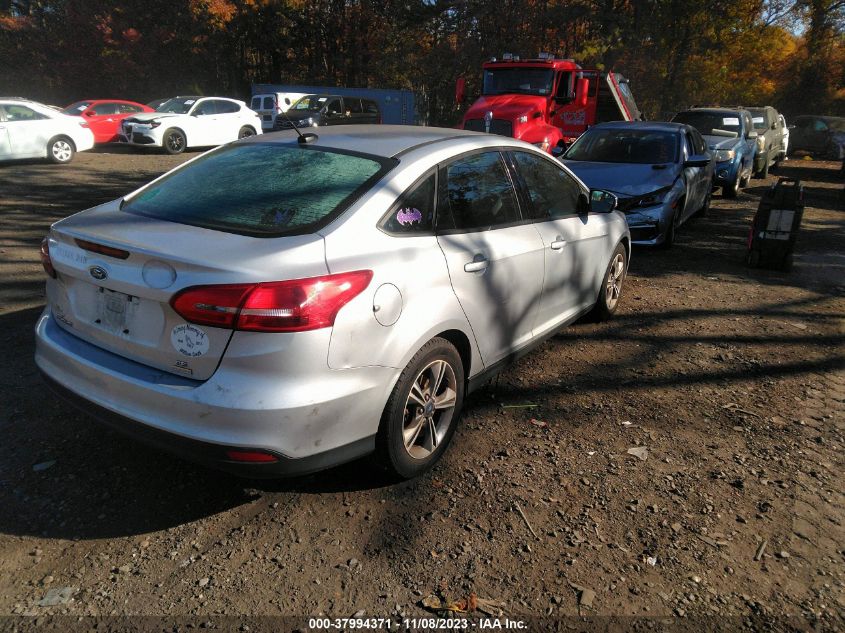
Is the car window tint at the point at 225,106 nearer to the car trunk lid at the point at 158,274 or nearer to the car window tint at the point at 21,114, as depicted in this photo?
the car window tint at the point at 21,114

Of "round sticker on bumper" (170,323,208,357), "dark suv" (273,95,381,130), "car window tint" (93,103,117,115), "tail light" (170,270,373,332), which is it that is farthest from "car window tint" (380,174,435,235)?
"car window tint" (93,103,117,115)

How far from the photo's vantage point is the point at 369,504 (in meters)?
3.14

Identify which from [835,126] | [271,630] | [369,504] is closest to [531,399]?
[369,504]

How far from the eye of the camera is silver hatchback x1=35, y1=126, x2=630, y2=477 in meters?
2.55

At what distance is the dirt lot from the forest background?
25.6m

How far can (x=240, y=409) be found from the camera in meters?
2.52

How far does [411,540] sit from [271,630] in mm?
731

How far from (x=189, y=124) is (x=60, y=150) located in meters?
4.43

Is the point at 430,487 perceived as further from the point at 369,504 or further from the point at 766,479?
the point at 766,479

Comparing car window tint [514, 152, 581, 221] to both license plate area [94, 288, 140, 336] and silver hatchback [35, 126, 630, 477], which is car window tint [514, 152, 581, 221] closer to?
silver hatchback [35, 126, 630, 477]

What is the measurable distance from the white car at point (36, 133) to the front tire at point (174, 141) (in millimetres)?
2929

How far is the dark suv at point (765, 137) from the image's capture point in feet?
52.9

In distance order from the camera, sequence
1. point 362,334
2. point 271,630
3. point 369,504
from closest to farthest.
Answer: point 271,630 < point 362,334 < point 369,504

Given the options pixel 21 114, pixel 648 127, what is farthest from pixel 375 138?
pixel 21 114
